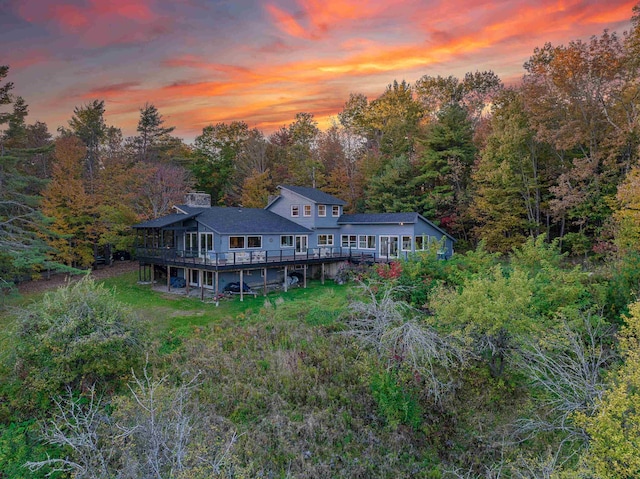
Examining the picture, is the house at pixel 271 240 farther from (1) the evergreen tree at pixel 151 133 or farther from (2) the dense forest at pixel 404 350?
(1) the evergreen tree at pixel 151 133

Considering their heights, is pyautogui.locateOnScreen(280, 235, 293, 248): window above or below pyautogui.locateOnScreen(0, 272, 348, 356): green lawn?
above

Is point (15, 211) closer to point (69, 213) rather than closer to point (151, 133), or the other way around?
point (69, 213)

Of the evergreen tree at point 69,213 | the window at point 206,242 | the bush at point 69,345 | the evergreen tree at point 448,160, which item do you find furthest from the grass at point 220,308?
the evergreen tree at point 448,160

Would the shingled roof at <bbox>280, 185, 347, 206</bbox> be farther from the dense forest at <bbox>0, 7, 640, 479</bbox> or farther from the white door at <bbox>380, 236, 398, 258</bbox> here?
the dense forest at <bbox>0, 7, 640, 479</bbox>

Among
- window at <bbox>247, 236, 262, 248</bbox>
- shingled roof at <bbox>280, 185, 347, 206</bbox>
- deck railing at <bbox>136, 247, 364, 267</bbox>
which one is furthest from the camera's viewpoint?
shingled roof at <bbox>280, 185, 347, 206</bbox>

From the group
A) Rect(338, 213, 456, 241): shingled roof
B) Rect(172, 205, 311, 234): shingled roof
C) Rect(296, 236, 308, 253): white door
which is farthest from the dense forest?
Rect(296, 236, 308, 253): white door

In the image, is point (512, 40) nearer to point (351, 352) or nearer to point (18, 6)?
point (351, 352)

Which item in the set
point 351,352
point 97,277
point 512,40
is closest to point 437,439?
point 351,352
